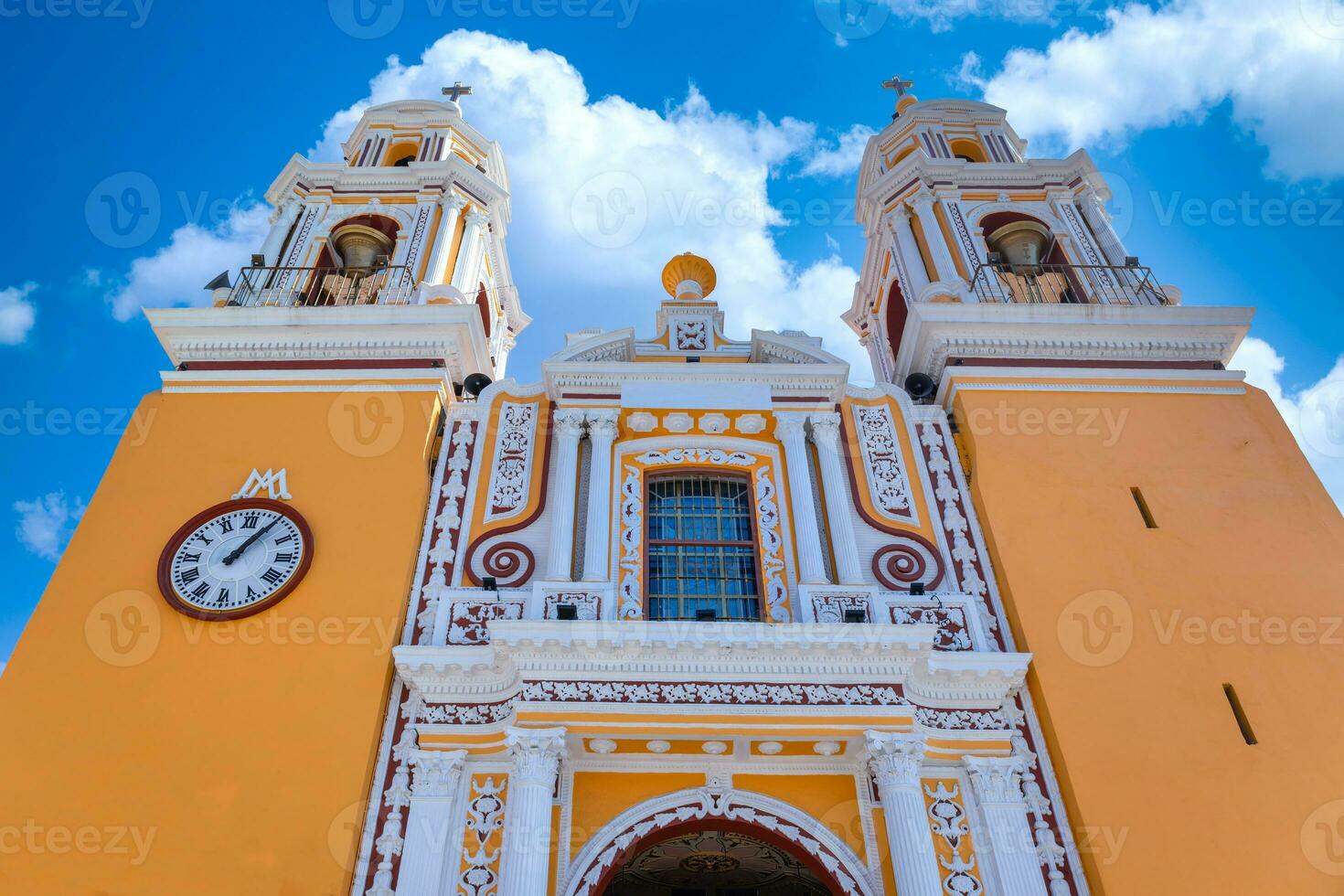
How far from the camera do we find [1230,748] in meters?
10.2

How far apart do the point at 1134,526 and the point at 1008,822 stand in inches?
164

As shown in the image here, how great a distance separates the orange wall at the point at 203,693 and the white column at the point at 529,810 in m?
1.47

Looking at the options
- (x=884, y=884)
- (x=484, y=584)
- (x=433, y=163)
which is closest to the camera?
(x=884, y=884)

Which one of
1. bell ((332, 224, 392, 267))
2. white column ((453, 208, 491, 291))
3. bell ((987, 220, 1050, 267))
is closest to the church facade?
white column ((453, 208, 491, 291))

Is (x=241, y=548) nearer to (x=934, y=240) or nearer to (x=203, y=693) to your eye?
(x=203, y=693)

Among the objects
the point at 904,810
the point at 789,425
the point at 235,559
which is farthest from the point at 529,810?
the point at 789,425

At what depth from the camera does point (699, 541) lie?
1230cm

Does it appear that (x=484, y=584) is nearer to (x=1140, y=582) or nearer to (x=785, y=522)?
(x=785, y=522)

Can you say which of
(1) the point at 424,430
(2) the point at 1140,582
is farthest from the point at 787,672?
(1) the point at 424,430

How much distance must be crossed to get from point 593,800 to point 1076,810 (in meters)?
4.68

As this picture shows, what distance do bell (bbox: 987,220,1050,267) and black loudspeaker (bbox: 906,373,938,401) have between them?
4167mm

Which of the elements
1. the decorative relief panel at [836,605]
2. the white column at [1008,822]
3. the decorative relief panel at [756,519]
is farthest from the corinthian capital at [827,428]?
the white column at [1008,822]

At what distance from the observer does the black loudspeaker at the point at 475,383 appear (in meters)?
14.1

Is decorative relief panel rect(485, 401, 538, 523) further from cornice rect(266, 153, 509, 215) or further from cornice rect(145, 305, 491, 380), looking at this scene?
cornice rect(266, 153, 509, 215)
